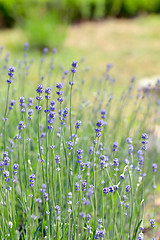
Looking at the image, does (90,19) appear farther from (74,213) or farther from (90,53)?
(74,213)

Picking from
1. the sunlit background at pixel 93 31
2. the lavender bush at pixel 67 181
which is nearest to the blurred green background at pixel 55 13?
the sunlit background at pixel 93 31

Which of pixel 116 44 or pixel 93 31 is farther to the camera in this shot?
pixel 93 31

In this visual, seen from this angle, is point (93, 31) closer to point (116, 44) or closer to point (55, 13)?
point (116, 44)

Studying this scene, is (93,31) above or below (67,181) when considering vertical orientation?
above

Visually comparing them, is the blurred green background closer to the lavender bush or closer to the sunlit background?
the sunlit background

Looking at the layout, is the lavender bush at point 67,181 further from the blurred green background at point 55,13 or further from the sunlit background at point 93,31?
the blurred green background at point 55,13

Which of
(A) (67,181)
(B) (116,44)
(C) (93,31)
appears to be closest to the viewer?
(A) (67,181)

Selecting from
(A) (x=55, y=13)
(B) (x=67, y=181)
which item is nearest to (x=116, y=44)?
(A) (x=55, y=13)

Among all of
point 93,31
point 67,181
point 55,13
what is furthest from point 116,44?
point 67,181

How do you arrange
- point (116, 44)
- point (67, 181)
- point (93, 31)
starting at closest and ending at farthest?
point (67, 181) → point (116, 44) → point (93, 31)

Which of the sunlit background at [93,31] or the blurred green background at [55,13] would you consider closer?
the sunlit background at [93,31]

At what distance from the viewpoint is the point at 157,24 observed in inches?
467

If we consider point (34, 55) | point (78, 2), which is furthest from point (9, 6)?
point (34, 55)

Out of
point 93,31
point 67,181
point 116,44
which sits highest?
point 93,31
